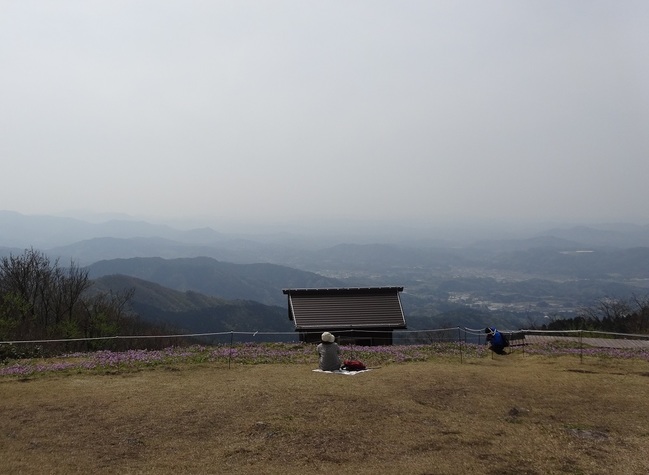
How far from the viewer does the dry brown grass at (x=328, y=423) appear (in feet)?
30.4

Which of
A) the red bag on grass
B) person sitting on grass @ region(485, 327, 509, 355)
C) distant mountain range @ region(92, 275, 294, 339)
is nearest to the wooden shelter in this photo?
person sitting on grass @ region(485, 327, 509, 355)

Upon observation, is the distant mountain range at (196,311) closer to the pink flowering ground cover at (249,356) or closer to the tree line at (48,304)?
the tree line at (48,304)

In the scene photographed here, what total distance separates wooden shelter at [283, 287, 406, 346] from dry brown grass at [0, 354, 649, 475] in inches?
446

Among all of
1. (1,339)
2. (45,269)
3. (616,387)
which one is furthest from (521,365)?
(45,269)

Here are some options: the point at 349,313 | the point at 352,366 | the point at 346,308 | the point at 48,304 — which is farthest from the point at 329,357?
the point at 48,304

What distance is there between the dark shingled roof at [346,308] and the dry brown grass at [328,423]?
1153 centimetres

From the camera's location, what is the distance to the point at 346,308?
29.8 meters

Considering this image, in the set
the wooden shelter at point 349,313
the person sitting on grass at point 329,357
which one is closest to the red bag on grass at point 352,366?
the person sitting on grass at point 329,357

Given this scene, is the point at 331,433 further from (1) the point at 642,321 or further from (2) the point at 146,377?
(1) the point at 642,321

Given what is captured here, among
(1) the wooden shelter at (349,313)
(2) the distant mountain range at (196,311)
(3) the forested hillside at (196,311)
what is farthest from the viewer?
(3) the forested hillside at (196,311)

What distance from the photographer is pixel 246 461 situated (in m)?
9.34

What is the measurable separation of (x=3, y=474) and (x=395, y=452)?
735 centimetres

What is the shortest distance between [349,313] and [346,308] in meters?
0.46

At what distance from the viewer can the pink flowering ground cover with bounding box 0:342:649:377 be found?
18772 millimetres
